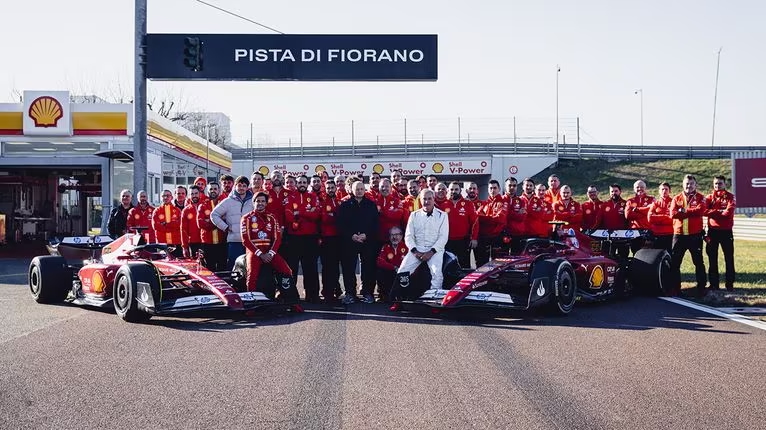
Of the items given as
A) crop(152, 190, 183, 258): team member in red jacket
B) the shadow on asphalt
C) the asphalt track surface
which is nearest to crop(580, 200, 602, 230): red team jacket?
the shadow on asphalt

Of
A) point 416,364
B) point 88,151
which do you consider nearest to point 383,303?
point 416,364

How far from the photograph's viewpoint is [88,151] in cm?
2488

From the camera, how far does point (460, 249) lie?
1309 cm

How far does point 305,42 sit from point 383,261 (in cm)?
823

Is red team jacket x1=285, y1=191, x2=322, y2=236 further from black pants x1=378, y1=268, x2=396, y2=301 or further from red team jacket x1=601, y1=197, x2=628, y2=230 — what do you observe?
red team jacket x1=601, y1=197, x2=628, y2=230

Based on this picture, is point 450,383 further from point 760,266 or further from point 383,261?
point 760,266

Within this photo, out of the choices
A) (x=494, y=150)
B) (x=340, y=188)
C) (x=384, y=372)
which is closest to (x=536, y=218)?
(x=340, y=188)

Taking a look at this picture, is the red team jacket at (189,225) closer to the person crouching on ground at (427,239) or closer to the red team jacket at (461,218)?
the person crouching on ground at (427,239)

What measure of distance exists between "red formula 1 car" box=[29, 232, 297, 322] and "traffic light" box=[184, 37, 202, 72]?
5.81 metres

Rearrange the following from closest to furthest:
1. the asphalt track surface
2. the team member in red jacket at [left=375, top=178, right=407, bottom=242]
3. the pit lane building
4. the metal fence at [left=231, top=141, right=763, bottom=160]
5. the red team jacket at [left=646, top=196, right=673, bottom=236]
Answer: the asphalt track surface, the team member in red jacket at [left=375, top=178, right=407, bottom=242], the red team jacket at [left=646, top=196, right=673, bottom=236], the pit lane building, the metal fence at [left=231, top=141, right=763, bottom=160]

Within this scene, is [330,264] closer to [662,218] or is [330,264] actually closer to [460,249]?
[460,249]

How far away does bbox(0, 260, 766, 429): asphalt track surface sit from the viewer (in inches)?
208

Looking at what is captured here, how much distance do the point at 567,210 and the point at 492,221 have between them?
5.09 ft

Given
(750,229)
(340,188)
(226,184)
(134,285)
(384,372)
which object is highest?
(226,184)
